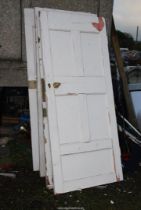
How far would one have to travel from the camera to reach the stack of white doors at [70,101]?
11.1 feet

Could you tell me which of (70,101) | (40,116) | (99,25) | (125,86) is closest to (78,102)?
(70,101)

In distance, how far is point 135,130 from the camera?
4.11 meters

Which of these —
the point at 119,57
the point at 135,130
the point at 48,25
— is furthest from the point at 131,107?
the point at 48,25

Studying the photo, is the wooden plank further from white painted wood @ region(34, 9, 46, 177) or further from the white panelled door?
white painted wood @ region(34, 9, 46, 177)

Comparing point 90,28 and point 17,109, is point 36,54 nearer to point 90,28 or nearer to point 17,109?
point 90,28

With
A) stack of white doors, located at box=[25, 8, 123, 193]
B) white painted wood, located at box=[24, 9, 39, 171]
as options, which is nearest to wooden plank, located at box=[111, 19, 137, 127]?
stack of white doors, located at box=[25, 8, 123, 193]

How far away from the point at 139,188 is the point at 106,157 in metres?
0.54

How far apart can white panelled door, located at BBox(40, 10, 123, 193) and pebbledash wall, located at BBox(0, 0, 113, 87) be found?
4.14 feet

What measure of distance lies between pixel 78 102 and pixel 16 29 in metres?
1.97

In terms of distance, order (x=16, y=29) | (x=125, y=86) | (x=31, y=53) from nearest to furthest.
Result: (x=31, y=53) → (x=125, y=86) → (x=16, y=29)

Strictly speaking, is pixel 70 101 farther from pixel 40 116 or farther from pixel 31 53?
pixel 31 53

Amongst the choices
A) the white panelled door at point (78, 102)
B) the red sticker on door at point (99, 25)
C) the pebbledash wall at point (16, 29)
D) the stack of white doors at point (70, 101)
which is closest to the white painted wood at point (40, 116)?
the stack of white doors at point (70, 101)

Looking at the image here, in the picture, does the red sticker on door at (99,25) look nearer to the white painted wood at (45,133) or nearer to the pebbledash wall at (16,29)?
the white painted wood at (45,133)

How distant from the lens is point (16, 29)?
4836 mm
